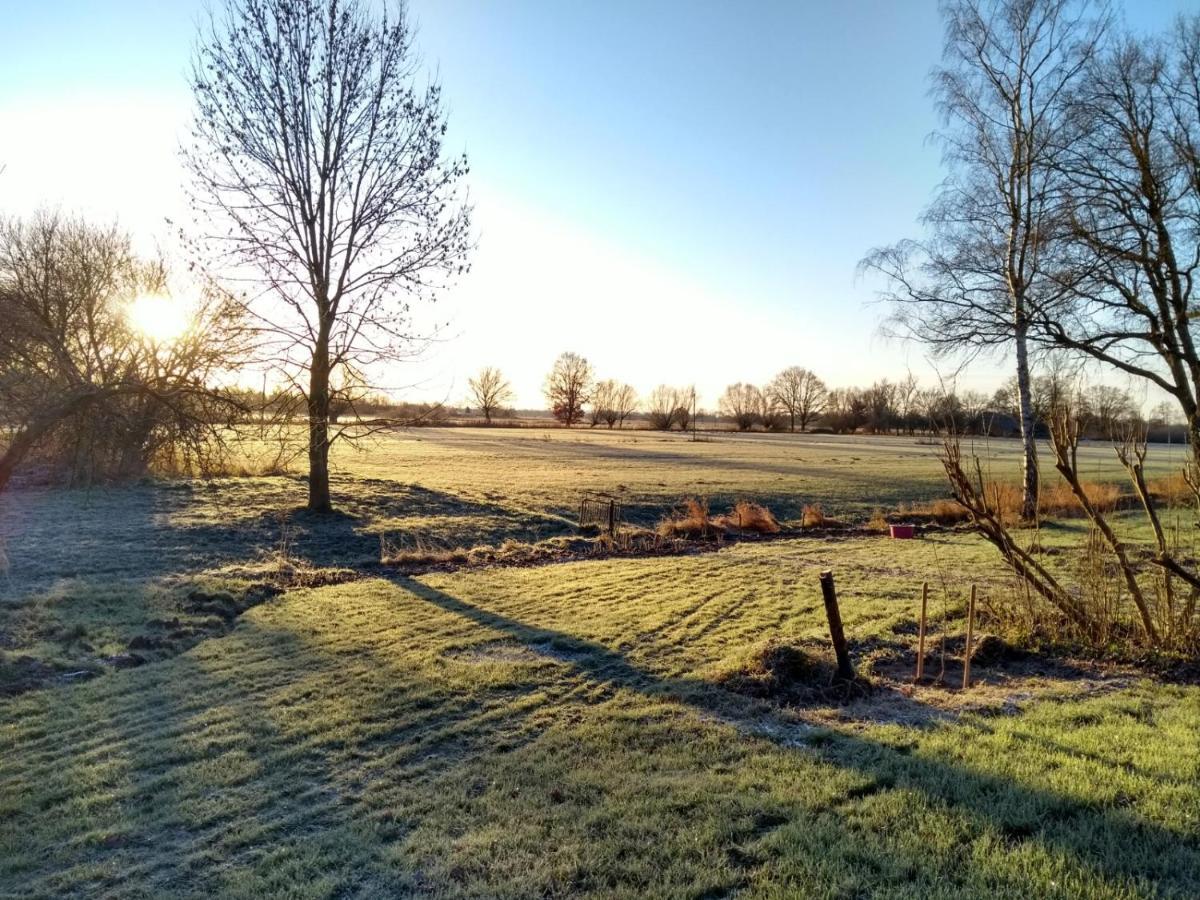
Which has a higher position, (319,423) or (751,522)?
(319,423)

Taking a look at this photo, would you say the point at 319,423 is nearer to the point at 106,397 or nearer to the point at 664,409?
the point at 106,397

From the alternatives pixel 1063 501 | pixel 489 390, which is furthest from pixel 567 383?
pixel 1063 501

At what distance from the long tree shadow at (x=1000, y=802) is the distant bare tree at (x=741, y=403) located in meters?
95.3

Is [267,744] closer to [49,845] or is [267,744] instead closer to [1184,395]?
[49,845]

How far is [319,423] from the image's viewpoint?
16.2 metres

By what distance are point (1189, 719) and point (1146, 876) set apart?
2.76 metres

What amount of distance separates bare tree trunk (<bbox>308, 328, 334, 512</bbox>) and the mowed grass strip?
9.81m

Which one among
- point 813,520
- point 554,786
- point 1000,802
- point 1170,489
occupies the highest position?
point 1170,489

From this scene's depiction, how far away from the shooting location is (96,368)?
6.42 m

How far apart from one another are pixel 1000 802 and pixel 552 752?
2945 mm

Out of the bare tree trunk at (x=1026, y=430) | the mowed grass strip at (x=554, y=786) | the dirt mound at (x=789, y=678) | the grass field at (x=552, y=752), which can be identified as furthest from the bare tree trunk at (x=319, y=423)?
the bare tree trunk at (x=1026, y=430)

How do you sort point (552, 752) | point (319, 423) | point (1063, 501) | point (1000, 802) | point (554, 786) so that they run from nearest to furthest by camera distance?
point (1000, 802) < point (554, 786) < point (552, 752) < point (319, 423) < point (1063, 501)

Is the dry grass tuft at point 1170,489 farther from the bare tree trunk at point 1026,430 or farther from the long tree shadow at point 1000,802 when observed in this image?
the long tree shadow at point 1000,802

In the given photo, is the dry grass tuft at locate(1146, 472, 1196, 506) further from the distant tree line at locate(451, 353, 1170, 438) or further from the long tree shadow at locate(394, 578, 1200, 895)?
the distant tree line at locate(451, 353, 1170, 438)
